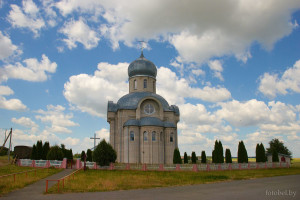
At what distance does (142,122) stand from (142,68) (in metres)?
9.58

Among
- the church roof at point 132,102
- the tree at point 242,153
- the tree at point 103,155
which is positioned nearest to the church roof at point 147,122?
the church roof at point 132,102

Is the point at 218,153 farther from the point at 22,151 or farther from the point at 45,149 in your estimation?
the point at 22,151

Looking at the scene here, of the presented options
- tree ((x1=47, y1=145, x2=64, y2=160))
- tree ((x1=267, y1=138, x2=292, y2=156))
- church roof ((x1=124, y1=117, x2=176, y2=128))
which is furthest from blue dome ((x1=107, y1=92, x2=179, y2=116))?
tree ((x1=267, y1=138, x2=292, y2=156))

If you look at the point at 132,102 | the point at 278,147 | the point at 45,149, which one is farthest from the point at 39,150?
the point at 278,147

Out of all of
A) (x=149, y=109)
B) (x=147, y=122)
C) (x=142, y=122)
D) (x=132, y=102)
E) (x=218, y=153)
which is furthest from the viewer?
(x=132, y=102)

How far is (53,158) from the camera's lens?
92.9 ft

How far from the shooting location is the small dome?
3944cm

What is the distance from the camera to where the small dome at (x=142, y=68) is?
39.4 metres

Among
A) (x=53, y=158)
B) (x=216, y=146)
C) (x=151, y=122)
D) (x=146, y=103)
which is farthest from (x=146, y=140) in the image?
(x=53, y=158)

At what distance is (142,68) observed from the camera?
1553 inches

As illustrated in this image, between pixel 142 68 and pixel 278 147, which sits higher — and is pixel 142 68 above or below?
above

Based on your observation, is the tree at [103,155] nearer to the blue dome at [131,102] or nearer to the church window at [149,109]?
the blue dome at [131,102]

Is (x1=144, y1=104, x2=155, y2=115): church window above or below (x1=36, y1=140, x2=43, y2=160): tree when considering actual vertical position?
above

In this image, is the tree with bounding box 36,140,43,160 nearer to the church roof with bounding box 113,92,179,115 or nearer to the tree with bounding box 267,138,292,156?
the church roof with bounding box 113,92,179,115
